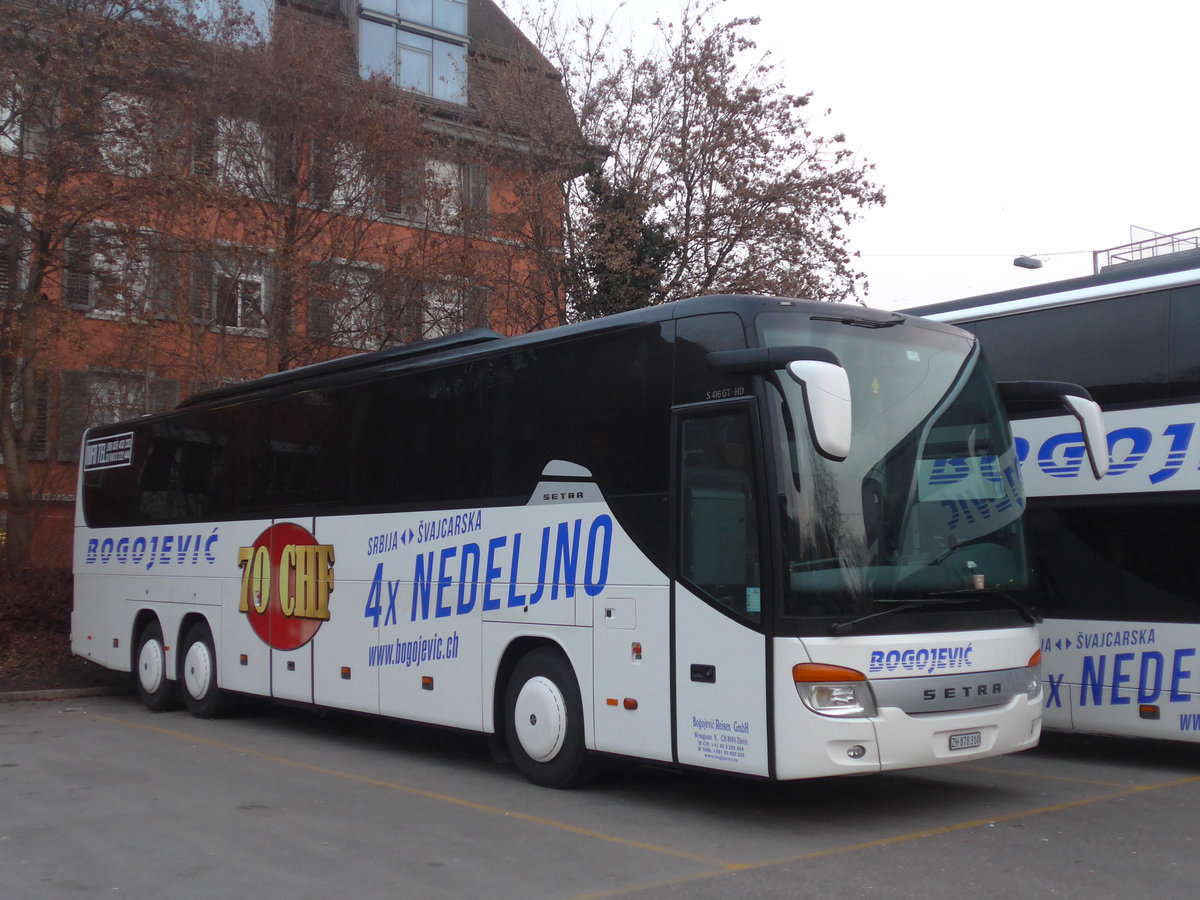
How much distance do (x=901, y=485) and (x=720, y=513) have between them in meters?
1.20

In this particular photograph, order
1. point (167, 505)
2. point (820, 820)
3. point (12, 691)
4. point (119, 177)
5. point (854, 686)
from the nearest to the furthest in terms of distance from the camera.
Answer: point (854, 686), point (820, 820), point (167, 505), point (12, 691), point (119, 177)

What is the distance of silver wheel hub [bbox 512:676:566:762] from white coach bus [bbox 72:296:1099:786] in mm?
23

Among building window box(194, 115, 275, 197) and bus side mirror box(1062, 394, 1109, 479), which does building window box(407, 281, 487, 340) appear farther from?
bus side mirror box(1062, 394, 1109, 479)

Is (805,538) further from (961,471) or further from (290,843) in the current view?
(290,843)

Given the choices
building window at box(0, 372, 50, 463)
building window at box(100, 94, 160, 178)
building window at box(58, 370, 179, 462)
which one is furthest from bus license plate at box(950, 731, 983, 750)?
building window at box(58, 370, 179, 462)

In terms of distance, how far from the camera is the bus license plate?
8.17 m

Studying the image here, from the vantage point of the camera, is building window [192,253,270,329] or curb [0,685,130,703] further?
building window [192,253,270,329]

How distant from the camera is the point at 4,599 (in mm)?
18969

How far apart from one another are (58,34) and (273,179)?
5.00 meters

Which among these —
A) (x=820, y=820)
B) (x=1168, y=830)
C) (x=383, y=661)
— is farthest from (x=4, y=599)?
(x=1168, y=830)

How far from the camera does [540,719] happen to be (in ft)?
32.0

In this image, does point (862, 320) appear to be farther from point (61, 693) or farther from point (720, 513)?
point (61, 693)

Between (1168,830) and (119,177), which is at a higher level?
(119,177)

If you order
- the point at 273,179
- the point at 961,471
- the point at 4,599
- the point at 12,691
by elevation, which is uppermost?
the point at 273,179
